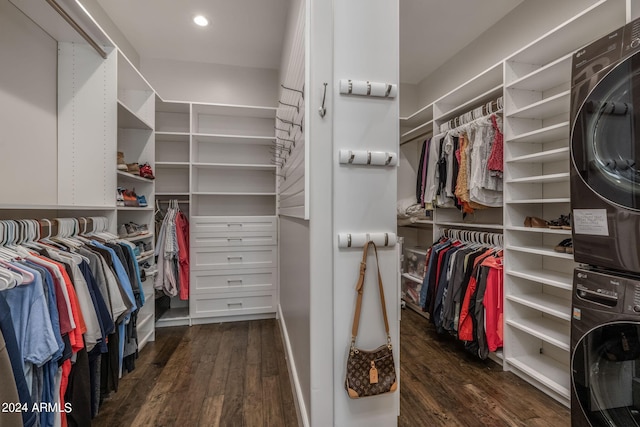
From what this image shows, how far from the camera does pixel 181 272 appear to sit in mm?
2982

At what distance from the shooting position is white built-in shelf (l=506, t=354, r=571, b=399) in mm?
1797

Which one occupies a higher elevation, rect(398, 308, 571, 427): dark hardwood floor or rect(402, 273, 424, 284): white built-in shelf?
rect(402, 273, 424, 284): white built-in shelf

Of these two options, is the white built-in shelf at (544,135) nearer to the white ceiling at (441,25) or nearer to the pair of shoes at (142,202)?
the white ceiling at (441,25)

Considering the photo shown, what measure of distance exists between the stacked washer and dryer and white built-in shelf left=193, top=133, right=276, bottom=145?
2.51 m

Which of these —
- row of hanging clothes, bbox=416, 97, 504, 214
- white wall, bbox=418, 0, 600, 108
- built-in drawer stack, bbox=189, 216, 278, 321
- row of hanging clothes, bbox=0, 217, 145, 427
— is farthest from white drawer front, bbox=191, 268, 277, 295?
white wall, bbox=418, 0, 600, 108

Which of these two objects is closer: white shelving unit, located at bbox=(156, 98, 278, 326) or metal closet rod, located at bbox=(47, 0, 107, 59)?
metal closet rod, located at bbox=(47, 0, 107, 59)

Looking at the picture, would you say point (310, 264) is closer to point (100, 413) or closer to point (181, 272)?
point (100, 413)

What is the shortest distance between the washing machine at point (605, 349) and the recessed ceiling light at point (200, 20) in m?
3.35

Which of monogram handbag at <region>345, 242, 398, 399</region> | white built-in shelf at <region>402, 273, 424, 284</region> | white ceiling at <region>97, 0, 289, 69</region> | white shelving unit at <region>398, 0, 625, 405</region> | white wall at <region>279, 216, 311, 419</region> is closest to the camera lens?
monogram handbag at <region>345, 242, 398, 399</region>

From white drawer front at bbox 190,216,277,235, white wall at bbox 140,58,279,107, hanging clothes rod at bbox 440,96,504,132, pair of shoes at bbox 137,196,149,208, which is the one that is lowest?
white drawer front at bbox 190,216,277,235

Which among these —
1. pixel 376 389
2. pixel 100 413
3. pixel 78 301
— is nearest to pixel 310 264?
pixel 376 389

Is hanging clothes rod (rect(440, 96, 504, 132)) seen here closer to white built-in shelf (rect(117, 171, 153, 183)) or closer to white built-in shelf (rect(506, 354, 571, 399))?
white built-in shelf (rect(506, 354, 571, 399))

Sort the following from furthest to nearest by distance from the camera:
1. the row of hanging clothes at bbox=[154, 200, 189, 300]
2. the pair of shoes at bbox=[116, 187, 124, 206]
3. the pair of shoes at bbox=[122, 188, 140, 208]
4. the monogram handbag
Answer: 1. the row of hanging clothes at bbox=[154, 200, 189, 300]
2. the pair of shoes at bbox=[122, 188, 140, 208]
3. the pair of shoes at bbox=[116, 187, 124, 206]
4. the monogram handbag

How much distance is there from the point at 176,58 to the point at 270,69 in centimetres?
106
